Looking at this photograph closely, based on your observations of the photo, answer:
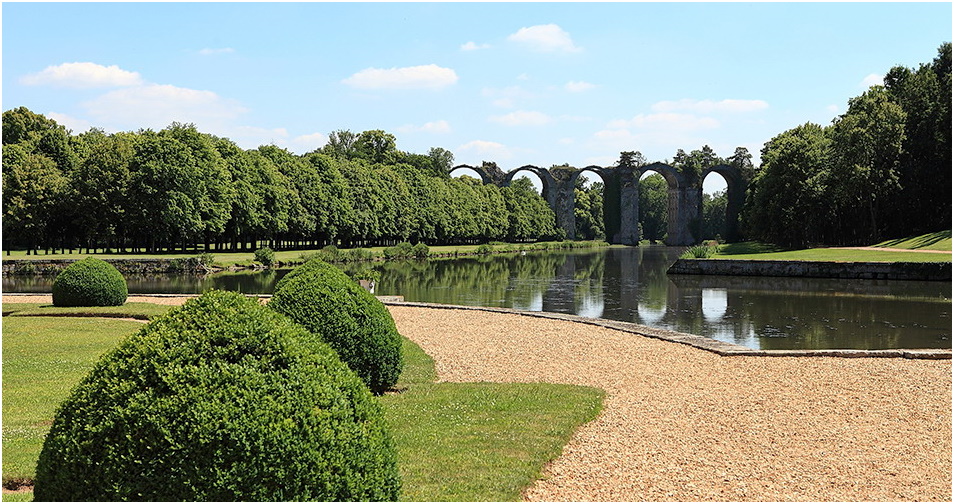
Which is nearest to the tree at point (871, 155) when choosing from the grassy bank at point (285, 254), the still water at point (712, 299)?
the still water at point (712, 299)

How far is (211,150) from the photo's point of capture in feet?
167

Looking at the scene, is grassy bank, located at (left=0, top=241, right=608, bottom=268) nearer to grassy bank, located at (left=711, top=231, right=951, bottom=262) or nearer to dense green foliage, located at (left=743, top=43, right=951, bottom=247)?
grassy bank, located at (left=711, top=231, right=951, bottom=262)

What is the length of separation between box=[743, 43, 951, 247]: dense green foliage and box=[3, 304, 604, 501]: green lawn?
42.9 meters

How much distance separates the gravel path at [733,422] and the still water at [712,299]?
169 inches

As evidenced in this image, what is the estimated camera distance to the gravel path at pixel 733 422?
18.1ft

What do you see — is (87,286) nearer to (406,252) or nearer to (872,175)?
(406,252)

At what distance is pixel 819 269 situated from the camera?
33781mm

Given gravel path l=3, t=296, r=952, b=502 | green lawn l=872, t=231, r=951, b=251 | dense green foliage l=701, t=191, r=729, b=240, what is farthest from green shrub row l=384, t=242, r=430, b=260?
dense green foliage l=701, t=191, r=729, b=240

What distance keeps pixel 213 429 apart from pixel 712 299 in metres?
22.2

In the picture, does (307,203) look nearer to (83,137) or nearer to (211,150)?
(211,150)

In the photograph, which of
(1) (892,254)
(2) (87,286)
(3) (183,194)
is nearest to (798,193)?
(1) (892,254)

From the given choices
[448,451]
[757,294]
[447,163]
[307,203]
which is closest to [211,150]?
[307,203]

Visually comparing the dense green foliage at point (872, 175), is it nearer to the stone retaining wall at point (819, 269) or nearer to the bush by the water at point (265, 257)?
the stone retaining wall at point (819, 269)

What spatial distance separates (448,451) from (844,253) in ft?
120
